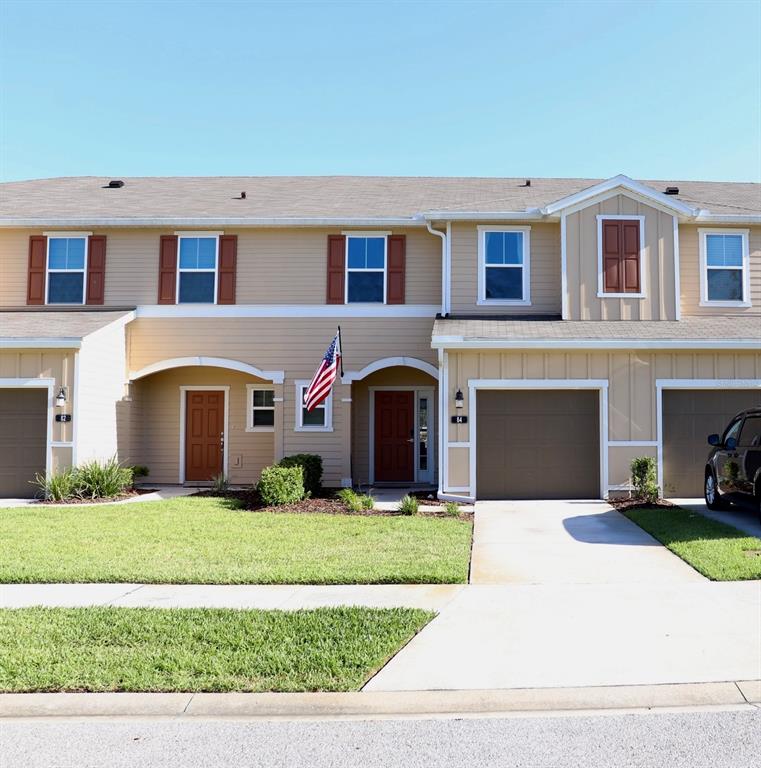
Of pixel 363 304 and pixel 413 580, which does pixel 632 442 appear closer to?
pixel 363 304

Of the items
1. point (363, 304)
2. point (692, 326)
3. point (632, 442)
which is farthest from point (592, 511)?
point (363, 304)

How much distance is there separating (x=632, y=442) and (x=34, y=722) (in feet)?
37.3

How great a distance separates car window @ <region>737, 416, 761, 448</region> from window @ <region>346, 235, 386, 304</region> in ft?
26.0

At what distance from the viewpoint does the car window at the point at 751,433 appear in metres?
10.3

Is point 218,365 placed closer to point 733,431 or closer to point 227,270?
point 227,270

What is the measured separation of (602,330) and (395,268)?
4759 mm

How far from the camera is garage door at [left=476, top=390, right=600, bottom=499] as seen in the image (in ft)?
44.6

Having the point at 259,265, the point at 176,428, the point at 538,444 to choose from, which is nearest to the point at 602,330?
the point at 538,444

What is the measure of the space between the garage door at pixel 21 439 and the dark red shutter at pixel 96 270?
291 centimetres

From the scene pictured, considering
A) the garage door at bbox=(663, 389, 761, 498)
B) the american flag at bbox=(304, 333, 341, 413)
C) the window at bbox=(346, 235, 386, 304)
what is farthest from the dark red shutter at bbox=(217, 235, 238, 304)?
the garage door at bbox=(663, 389, 761, 498)

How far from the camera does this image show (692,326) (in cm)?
1442

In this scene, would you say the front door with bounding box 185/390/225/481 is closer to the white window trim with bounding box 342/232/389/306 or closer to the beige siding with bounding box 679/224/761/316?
the white window trim with bounding box 342/232/389/306

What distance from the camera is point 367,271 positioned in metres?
16.2

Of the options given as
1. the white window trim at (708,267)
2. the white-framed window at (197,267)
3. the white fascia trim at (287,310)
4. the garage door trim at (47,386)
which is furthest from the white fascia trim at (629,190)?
the garage door trim at (47,386)
